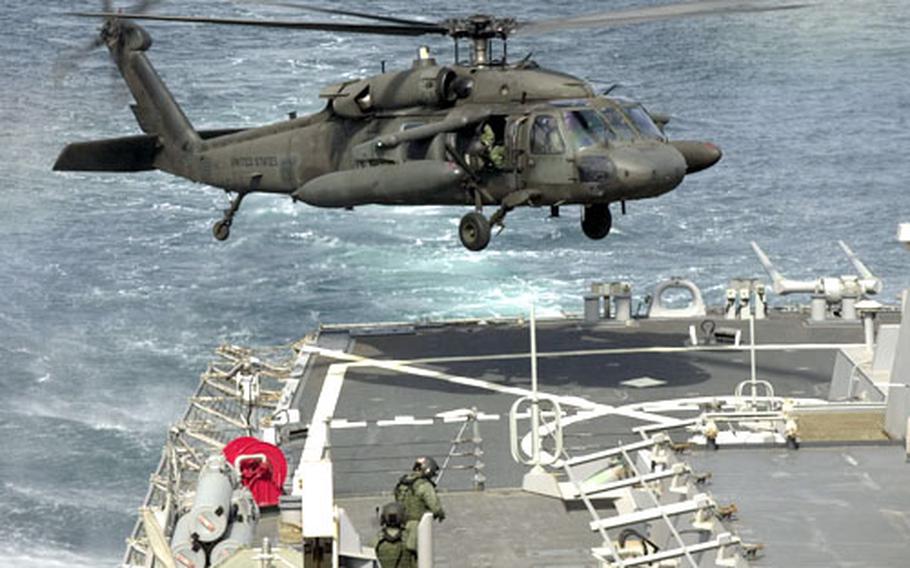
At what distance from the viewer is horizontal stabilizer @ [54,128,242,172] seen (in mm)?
43156

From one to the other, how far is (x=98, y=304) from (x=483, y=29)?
37.0m

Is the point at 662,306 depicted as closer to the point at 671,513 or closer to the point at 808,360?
the point at 808,360

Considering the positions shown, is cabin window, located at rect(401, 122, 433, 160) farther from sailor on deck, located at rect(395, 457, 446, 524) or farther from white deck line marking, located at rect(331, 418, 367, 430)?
sailor on deck, located at rect(395, 457, 446, 524)

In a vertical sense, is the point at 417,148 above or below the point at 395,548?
above

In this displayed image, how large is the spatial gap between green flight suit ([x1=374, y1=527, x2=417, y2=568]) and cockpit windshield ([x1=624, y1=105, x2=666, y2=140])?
17.2m

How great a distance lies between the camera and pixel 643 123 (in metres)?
36.9

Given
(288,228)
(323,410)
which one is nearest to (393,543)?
(323,410)

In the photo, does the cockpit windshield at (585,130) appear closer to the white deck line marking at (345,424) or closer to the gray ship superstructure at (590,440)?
the gray ship superstructure at (590,440)

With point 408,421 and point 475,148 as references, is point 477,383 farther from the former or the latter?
point 475,148

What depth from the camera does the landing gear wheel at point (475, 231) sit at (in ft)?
121

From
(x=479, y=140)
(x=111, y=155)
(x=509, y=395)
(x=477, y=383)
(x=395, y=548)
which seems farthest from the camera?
(x=111, y=155)

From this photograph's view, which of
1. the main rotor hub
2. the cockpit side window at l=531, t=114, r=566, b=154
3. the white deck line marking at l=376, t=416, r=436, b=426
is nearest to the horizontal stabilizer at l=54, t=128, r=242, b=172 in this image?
the main rotor hub

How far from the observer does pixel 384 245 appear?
75125mm

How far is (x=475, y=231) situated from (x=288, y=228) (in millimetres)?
41422
